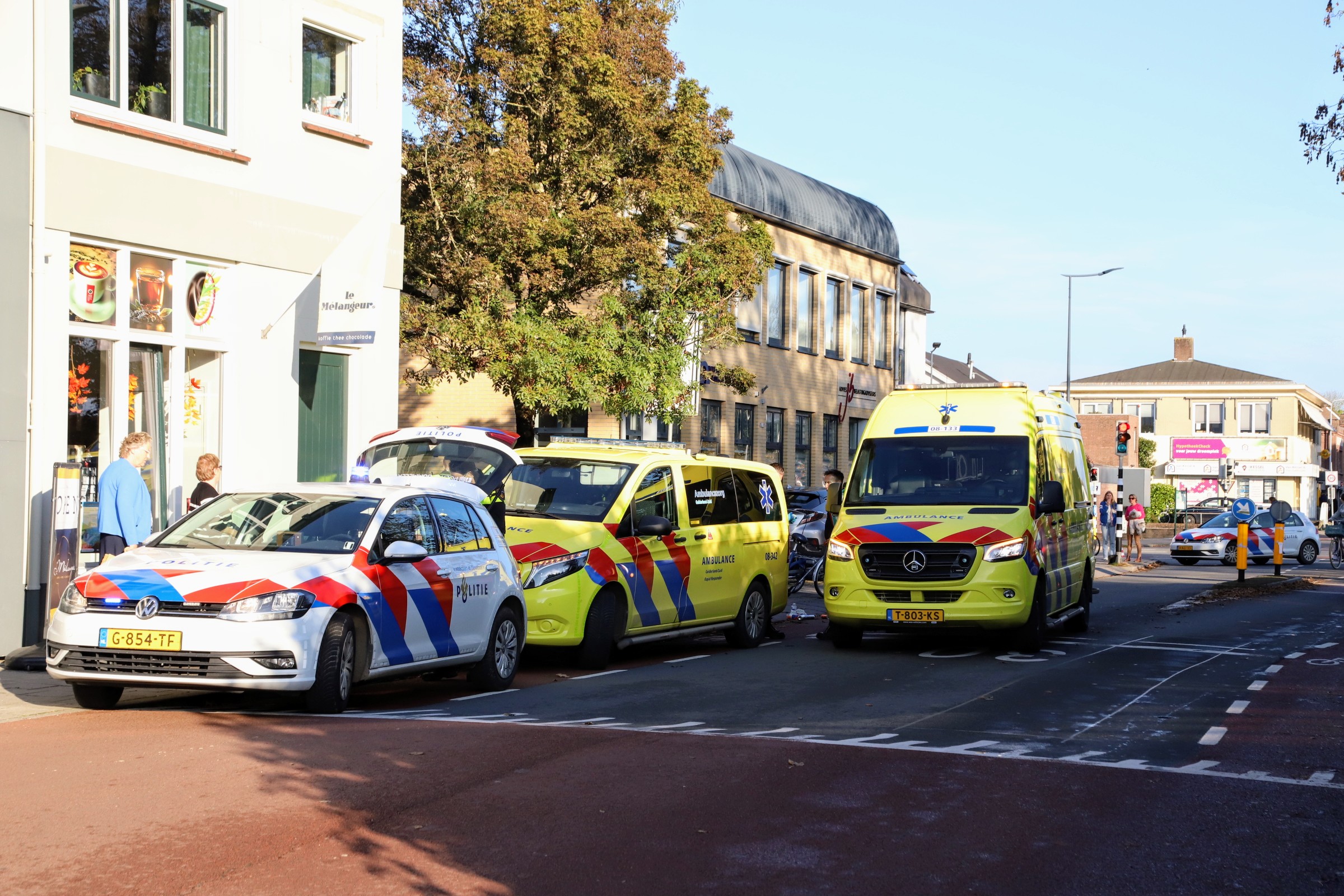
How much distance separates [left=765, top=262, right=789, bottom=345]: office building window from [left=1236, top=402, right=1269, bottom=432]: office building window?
72114 millimetres

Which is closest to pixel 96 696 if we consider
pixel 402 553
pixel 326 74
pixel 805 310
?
pixel 402 553

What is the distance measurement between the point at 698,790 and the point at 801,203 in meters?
33.7

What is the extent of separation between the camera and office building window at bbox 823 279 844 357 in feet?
140

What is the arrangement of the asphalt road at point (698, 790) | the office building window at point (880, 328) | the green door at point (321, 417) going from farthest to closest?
the office building window at point (880, 328)
the green door at point (321, 417)
the asphalt road at point (698, 790)

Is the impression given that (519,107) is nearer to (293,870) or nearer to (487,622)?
(487,622)

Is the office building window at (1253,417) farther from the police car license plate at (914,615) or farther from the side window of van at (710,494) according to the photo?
the police car license plate at (914,615)

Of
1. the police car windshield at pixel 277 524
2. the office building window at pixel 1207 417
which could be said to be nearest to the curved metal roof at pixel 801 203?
the police car windshield at pixel 277 524

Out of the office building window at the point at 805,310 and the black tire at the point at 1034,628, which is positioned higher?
the office building window at the point at 805,310

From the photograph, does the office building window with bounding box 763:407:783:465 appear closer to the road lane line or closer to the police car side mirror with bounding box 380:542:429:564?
the police car side mirror with bounding box 380:542:429:564

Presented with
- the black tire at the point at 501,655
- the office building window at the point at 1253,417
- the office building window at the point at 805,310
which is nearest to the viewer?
the black tire at the point at 501,655

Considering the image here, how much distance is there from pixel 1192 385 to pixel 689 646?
307 feet

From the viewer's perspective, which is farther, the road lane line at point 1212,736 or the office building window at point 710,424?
the office building window at point 710,424

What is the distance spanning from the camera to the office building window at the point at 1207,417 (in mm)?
103125

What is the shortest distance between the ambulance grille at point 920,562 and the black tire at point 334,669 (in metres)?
6.18
